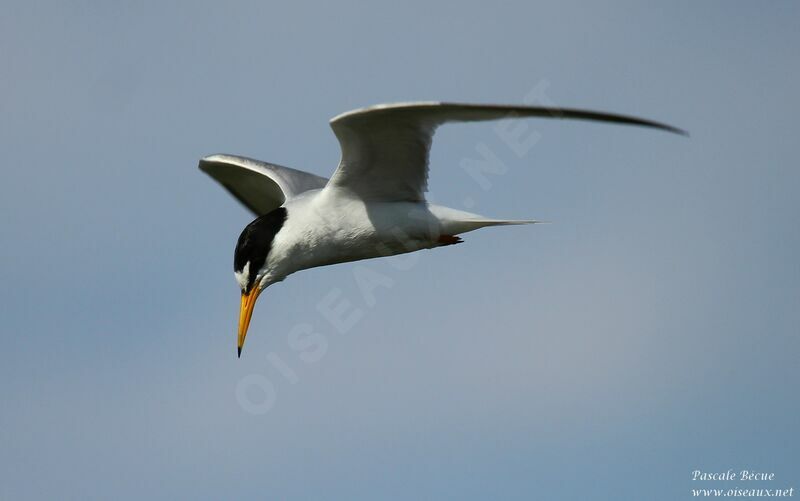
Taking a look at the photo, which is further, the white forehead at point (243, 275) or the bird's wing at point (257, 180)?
the bird's wing at point (257, 180)

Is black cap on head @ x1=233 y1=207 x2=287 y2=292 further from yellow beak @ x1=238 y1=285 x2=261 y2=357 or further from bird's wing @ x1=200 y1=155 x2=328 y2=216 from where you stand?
bird's wing @ x1=200 y1=155 x2=328 y2=216

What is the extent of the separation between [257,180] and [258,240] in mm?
2124

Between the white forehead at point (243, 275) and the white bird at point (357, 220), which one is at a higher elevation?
the white bird at point (357, 220)

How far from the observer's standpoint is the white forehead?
8273 millimetres

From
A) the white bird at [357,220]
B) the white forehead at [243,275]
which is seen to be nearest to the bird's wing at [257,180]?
the white bird at [357,220]

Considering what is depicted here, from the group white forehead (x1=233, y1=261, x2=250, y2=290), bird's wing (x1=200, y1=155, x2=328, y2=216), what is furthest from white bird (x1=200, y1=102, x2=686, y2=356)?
bird's wing (x1=200, y1=155, x2=328, y2=216)

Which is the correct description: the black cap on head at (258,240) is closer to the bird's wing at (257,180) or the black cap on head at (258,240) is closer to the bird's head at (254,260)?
the bird's head at (254,260)

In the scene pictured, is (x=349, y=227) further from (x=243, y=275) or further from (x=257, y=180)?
(x=257, y=180)

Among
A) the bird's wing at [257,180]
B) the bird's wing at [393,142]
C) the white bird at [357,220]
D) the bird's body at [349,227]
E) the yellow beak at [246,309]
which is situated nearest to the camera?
the bird's wing at [393,142]

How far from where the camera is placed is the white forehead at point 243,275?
8.27m

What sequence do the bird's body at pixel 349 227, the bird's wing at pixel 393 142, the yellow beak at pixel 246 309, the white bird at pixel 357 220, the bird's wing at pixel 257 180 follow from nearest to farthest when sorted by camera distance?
the bird's wing at pixel 393 142 < the white bird at pixel 357 220 < the bird's body at pixel 349 227 < the yellow beak at pixel 246 309 < the bird's wing at pixel 257 180

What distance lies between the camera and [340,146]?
7.72 m

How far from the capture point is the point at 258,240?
8.16 metres

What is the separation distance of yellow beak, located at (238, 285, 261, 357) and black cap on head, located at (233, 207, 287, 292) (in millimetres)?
197
